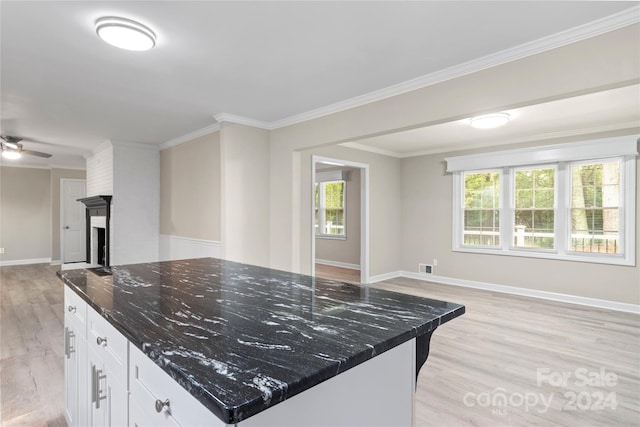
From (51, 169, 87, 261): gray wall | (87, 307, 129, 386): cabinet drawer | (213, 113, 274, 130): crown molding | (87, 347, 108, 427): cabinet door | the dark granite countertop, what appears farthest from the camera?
(51, 169, 87, 261): gray wall

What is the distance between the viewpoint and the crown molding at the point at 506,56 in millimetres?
2090

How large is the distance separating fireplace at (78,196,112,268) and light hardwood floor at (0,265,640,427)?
49.7 inches

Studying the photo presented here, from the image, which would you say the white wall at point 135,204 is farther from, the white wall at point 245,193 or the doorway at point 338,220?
the doorway at point 338,220

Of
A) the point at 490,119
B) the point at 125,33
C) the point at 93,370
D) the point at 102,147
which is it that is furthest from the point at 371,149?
the point at 93,370

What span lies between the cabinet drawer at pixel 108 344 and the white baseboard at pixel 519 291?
507 cm

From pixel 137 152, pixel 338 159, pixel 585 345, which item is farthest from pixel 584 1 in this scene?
pixel 137 152

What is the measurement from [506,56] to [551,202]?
3578mm

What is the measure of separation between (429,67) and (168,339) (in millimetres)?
2736

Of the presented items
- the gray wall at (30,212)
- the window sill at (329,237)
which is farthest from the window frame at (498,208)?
the gray wall at (30,212)

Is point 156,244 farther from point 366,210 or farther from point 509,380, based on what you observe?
point 509,380

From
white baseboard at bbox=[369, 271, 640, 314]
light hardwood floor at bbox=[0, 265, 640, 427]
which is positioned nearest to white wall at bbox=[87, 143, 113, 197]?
light hardwood floor at bbox=[0, 265, 640, 427]

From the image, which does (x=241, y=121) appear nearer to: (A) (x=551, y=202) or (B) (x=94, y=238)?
(B) (x=94, y=238)

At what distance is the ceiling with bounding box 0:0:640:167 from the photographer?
2.03 meters

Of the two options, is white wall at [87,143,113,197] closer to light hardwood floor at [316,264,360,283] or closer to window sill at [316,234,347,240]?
light hardwood floor at [316,264,360,283]
